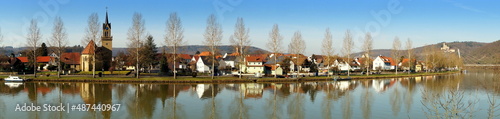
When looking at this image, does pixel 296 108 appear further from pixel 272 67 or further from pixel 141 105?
pixel 272 67

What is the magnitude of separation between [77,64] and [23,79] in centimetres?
2104

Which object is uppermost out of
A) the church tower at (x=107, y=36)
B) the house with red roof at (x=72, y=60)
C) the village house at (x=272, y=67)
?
the church tower at (x=107, y=36)

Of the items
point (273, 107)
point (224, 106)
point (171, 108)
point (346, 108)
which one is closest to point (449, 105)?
point (346, 108)

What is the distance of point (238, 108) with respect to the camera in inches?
964

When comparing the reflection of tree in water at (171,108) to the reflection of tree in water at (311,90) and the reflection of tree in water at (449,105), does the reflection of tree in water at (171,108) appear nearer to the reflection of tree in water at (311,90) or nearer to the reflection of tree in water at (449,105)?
the reflection of tree in water at (311,90)

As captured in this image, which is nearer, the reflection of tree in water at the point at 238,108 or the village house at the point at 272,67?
the reflection of tree in water at the point at 238,108

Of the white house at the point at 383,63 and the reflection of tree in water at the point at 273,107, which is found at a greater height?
the white house at the point at 383,63

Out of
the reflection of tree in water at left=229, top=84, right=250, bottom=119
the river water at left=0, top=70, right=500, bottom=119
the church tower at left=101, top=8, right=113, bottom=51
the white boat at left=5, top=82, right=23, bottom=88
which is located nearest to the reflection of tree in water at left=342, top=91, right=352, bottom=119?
the river water at left=0, top=70, right=500, bottom=119

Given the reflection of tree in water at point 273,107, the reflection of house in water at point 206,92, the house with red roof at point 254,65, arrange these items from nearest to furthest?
the reflection of tree in water at point 273,107 < the reflection of house in water at point 206,92 < the house with red roof at point 254,65

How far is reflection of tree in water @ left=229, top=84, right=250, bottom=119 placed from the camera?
70.4 ft

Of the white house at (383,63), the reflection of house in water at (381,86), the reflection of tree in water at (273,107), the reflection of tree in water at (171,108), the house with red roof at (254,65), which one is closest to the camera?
the reflection of tree in water at (171,108)

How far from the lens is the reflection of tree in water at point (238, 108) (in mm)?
21453

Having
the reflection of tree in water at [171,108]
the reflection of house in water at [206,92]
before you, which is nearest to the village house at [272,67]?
the reflection of house in water at [206,92]

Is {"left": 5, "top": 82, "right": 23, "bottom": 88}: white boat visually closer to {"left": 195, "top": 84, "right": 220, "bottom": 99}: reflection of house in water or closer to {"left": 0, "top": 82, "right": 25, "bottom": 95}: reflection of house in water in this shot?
{"left": 0, "top": 82, "right": 25, "bottom": 95}: reflection of house in water
